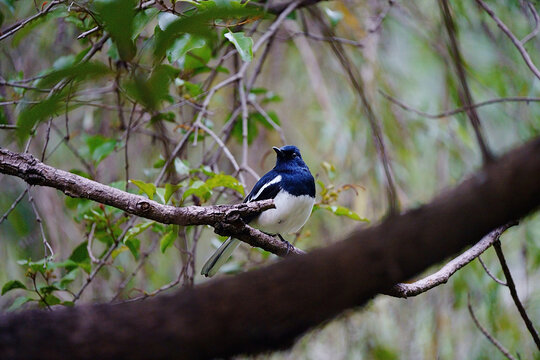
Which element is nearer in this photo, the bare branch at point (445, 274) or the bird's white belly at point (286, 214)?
the bare branch at point (445, 274)

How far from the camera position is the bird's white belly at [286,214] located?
2.82 metres

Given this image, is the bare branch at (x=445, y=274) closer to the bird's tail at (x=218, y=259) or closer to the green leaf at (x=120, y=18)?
the bird's tail at (x=218, y=259)

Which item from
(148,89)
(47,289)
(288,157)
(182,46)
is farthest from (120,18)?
(288,157)

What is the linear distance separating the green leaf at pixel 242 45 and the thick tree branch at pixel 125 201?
56 cm

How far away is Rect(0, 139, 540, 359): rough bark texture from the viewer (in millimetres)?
840

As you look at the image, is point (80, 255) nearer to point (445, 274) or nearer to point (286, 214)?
point (286, 214)

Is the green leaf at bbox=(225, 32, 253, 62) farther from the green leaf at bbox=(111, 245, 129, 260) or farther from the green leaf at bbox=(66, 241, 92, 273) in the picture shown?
the green leaf at bbox=(66, 241, 92, 273)

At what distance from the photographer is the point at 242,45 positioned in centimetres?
195

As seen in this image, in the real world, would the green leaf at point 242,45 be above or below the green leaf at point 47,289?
above

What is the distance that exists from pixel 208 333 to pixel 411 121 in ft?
10.3

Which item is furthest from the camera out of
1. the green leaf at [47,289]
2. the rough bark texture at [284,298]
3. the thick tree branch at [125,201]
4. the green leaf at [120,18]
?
the green leaf at [47,289]

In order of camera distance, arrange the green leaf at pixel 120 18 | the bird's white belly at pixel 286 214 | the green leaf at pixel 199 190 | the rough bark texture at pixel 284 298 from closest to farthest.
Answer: the green leaf at pixel 120 18 → the rough bark texture at pixel 284 298 → the green leaf at pixel 199 190 → the bird's white belly at pixel 286 214

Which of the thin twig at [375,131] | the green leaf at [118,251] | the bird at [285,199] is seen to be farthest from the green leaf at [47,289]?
the thin twig at [375,131]

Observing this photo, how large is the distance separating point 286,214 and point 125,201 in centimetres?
135
